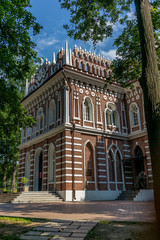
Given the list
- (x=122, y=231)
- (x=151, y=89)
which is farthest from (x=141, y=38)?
(x=122, y=231)

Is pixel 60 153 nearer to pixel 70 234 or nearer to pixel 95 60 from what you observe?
pixel 95 60

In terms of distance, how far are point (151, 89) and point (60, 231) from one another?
4.34 m

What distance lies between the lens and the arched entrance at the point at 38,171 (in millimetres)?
23381

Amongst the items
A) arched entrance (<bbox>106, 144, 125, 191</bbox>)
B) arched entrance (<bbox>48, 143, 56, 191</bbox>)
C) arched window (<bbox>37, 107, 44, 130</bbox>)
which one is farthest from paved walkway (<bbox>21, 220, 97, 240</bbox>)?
arched window (<bbox>37, 107, 44, 130</bbox>)

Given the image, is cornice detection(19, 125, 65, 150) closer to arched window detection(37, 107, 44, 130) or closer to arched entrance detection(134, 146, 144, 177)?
arched window detection(37, 107, 44, 130)

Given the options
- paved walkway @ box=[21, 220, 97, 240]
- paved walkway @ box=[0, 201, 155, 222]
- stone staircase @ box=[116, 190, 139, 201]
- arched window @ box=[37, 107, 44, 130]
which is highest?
arched window @ box=[37, 107, 44, 130]

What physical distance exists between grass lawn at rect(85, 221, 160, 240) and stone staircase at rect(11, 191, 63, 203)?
40.0 ft

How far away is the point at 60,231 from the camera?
532 cm

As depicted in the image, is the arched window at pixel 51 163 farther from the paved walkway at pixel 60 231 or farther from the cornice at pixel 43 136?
the paved walkway at pixel 60 231

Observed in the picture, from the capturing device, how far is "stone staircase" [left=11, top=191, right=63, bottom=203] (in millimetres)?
17434

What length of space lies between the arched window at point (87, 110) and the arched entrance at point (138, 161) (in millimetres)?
6397

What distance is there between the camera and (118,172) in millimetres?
22578

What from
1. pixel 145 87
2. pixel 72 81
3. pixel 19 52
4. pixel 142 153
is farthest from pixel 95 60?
pixel 145 87

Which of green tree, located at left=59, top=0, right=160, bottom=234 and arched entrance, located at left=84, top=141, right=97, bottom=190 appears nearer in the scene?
green tree, located at left=59, top=0, right=160, bottom=234
